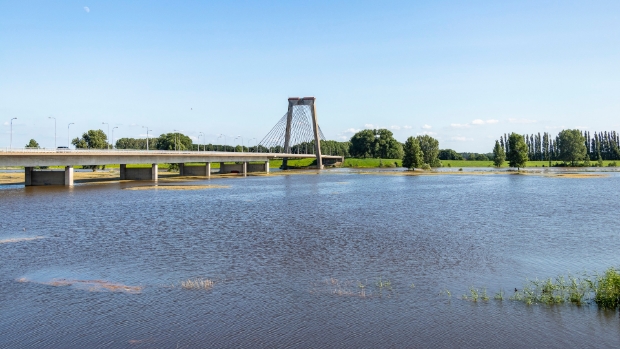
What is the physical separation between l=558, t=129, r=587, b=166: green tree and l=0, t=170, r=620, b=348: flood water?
129671mm

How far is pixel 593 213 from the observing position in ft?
119

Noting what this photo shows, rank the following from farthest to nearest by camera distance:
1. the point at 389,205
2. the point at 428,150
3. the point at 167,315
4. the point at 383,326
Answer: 1. the point at 428,150
2. the point at 389,205
3. the point at 167,315
4. the point at 383,326

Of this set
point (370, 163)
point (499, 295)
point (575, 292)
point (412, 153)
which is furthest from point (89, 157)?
point (370, 163)

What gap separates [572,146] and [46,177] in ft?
464

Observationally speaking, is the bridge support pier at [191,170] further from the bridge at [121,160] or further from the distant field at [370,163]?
the distant field at [370,163]

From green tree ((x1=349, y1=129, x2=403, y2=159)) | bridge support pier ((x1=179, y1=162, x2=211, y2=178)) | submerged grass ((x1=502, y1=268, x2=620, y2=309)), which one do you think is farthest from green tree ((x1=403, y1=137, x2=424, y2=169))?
submerged grass ((x1=502, y1=268, x2=620, y2=309))

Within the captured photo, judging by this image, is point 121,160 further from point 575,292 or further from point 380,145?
point 380,145

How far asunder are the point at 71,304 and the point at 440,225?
2191cm

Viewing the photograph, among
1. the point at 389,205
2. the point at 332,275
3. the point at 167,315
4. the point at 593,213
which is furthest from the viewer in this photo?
the point at 389,205

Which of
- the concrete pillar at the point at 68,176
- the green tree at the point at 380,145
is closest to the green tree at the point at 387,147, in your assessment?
the green tree at the point at 380,145

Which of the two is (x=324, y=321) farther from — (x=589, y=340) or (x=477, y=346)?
(x=589, y=340)

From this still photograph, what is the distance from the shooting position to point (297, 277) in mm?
18000

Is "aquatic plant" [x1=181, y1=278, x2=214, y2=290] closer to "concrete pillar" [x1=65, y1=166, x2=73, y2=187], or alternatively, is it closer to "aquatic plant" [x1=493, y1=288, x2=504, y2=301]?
"aquatic plant" [x1=493, y1=288, x2=504, y2=301]

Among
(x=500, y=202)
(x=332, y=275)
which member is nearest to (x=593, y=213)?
(x=500, y=202)
